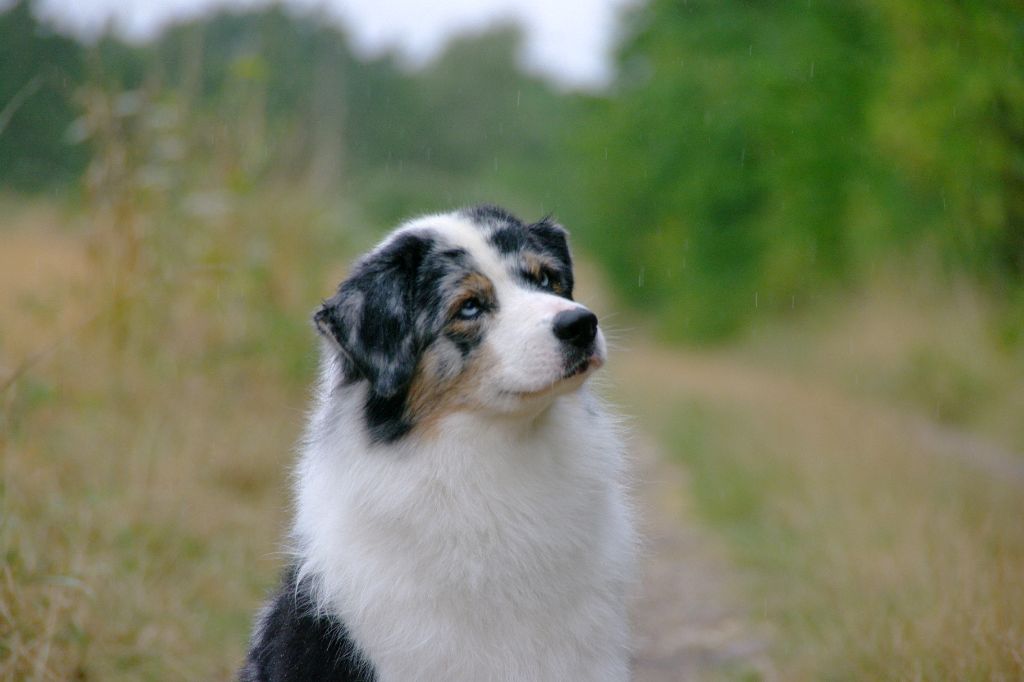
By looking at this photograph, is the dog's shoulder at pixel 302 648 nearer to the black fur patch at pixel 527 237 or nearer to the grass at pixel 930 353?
the black fur patch at pixel 527 237

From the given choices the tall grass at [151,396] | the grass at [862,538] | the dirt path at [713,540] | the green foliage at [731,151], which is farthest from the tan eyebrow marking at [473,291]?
the green foliage at [731,151]

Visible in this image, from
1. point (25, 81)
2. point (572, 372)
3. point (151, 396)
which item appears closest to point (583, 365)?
point (572, 372)

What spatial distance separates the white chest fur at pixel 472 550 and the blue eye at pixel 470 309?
0.35 m

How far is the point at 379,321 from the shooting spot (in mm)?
3318

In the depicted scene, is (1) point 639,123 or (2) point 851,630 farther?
(1) point 639,123

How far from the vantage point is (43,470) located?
4.88 meters

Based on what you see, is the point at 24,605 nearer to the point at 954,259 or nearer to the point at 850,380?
the point at 954,259

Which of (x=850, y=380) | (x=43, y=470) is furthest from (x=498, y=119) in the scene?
(x=43, y=470)

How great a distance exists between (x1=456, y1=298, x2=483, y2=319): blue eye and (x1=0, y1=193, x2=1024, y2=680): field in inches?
32.3

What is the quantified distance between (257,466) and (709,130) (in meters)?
15.4

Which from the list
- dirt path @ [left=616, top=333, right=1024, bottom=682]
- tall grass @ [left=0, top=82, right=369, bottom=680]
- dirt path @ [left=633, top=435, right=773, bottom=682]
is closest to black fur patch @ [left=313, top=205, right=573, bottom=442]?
dirt path @ [left=633, top=435, right=773, bottom=682]

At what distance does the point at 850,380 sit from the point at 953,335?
1.82m

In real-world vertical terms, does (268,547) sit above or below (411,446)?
below

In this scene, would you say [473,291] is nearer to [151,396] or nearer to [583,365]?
[583,365]
